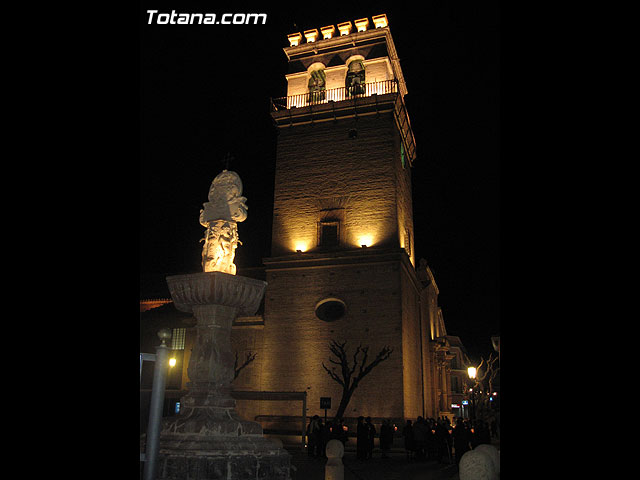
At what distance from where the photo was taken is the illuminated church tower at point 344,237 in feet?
80.9

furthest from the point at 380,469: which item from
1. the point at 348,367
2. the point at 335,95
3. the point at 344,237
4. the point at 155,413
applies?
the point at 335,95

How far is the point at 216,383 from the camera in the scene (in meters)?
9.57

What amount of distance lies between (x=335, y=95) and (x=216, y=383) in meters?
23.0

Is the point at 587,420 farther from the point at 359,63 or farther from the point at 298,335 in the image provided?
the point at 359,63

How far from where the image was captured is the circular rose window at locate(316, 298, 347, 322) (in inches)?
1005

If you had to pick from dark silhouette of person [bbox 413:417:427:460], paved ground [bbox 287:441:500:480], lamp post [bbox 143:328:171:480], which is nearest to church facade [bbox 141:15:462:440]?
paved ground [bbox 287:441:500:480]

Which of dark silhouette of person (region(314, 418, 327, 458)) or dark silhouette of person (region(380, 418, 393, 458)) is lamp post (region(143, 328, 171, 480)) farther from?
dark silhouette of person (region(380, 418, 393, 458))

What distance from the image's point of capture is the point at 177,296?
9.93 m

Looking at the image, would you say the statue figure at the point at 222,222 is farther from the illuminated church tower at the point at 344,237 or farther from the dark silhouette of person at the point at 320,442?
the illuminated church tower at the point at 344,237

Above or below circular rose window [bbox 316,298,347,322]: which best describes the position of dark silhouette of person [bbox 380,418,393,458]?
below

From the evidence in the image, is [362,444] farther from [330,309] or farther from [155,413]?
[155,413]

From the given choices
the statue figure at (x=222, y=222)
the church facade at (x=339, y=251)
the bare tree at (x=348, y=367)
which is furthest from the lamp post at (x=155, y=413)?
the bare tree at (x=348, y=367)

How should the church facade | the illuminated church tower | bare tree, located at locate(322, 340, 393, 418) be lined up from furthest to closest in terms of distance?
the illuminated church tower, the church facade, bare tree, located at locate(322, 340, 393, 418)

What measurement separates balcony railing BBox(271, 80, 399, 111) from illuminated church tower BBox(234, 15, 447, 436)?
65 mm
